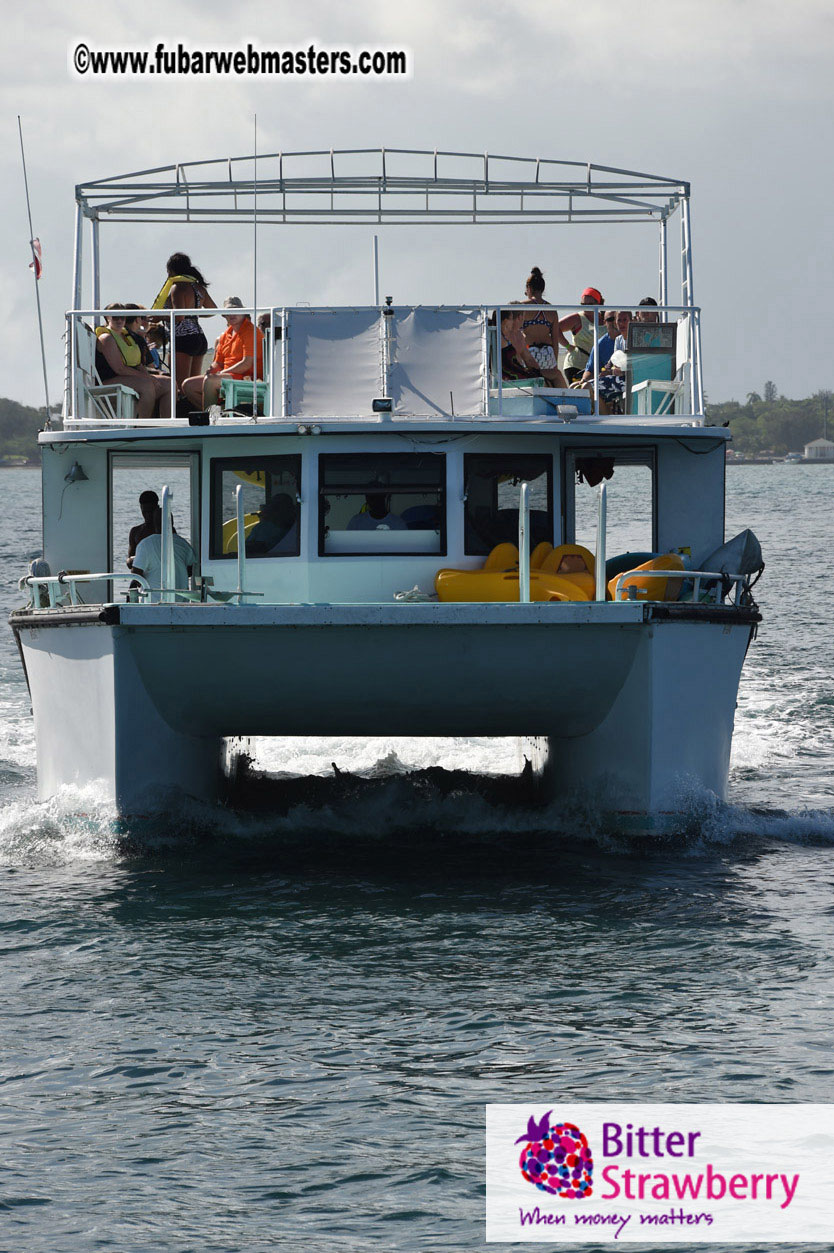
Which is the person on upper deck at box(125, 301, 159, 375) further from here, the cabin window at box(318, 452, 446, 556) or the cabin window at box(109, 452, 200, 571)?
the cabin window at box(318, 452, 446, 556)

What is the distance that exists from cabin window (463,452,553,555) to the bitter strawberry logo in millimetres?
5843

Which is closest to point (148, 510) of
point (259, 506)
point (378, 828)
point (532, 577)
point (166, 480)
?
point (166, 480)

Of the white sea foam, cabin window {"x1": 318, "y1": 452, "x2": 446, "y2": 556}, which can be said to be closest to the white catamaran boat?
cabin window {"x1": 318, "y1": 452, "x2": 446, "y2": 556}

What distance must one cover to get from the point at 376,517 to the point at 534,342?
223cm

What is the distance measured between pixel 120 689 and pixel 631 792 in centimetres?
360

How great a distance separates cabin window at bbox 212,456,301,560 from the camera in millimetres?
12219

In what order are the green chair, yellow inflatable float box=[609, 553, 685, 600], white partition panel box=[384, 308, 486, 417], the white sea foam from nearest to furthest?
yellow inflatable float box=[609, 553, 685, 600]
white partition panel box=[384, 308, 486, 417]
the green chair
the white sea foam

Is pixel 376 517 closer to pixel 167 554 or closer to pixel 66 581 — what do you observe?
pixel 167 554

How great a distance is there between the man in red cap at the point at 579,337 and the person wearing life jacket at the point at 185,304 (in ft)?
9.89

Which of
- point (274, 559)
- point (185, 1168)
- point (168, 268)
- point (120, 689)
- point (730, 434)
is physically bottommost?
point (185, 1168)

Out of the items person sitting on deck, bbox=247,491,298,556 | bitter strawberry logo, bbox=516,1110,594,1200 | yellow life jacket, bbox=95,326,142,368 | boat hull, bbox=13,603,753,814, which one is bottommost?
bitter strawberry logo, bbox=516,1110,594,1200

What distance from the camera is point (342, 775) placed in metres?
16.7

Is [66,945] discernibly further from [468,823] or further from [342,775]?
[342,775]

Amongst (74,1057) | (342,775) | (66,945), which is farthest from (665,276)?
(74,1057)
